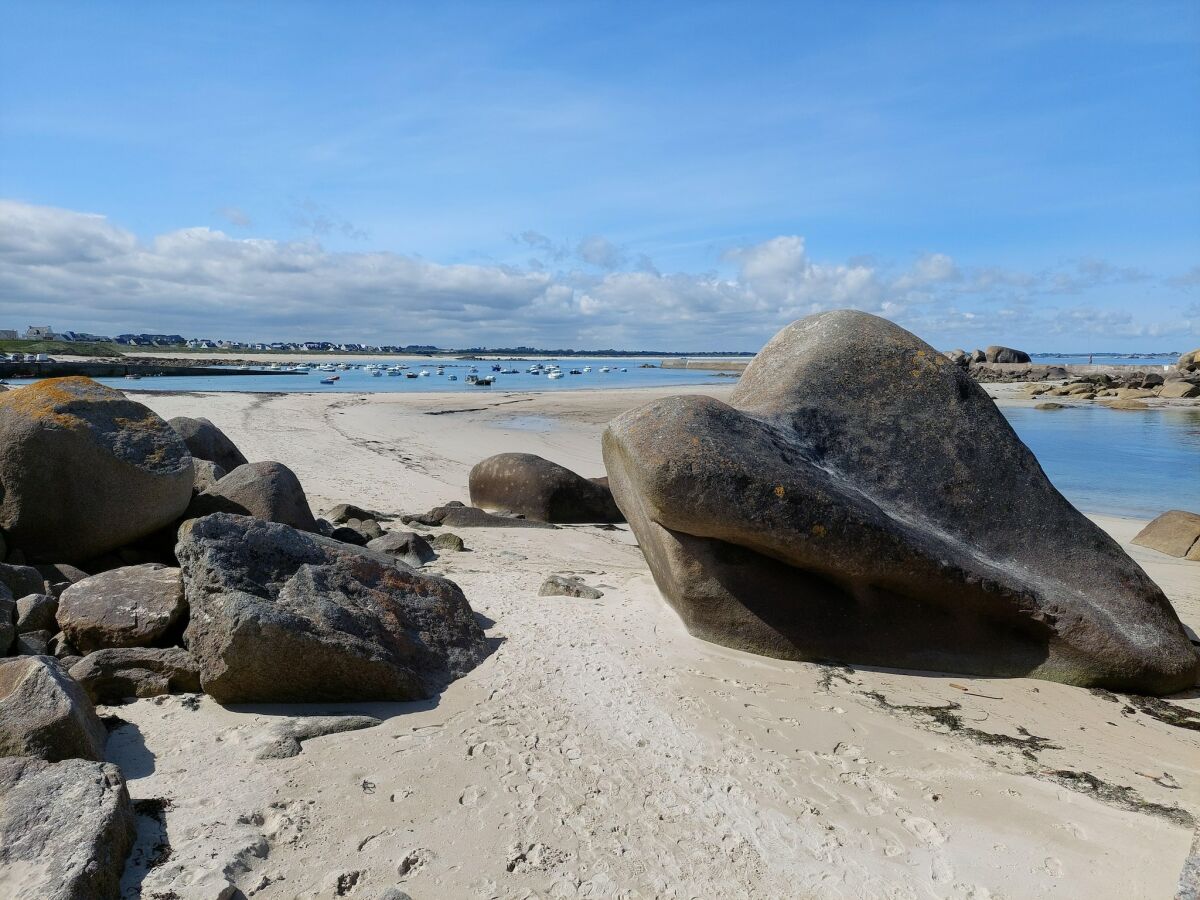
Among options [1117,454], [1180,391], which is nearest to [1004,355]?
[1180,391]

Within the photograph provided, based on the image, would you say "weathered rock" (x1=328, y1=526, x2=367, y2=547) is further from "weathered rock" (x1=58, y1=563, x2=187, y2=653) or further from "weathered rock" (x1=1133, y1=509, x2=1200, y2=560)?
"weathered rock" (x1=1133, y1=509, x2=1200, y2=560)

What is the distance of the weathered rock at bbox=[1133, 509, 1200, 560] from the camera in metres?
10.4

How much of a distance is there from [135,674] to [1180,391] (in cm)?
4849

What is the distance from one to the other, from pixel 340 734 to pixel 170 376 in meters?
64.2

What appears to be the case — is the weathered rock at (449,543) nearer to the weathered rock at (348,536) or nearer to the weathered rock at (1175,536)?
the weathered rock at (348,536)

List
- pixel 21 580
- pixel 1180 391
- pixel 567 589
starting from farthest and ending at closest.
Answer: pixel 1180 391 → pixel 567 589 → pixel 21 580

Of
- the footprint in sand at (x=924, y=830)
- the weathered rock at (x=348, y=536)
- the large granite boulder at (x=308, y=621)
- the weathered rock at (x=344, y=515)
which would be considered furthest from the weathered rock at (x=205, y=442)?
the footprint in sand at (x=924, y=830)

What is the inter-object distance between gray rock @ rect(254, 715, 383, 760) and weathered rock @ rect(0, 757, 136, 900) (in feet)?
2.34

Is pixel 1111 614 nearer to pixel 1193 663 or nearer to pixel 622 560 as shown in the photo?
pixel 1193 663

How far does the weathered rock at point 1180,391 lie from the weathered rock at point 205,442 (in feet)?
146

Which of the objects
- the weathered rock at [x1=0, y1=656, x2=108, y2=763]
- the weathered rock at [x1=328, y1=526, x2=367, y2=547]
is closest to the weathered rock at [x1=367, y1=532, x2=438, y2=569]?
the weathered rock at [x1=328, y1=526, x2=367, y2=547]

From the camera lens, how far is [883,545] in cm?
499

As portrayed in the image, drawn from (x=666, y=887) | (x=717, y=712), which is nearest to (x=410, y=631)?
(x=717, y=712)

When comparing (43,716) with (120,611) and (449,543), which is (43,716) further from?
(449,543)
